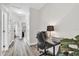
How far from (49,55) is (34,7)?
78 cm

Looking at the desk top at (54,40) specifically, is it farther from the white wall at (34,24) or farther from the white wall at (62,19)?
the white wall at (34,24)

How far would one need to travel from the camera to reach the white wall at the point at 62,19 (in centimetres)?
195

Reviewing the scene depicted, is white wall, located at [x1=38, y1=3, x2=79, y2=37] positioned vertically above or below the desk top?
above

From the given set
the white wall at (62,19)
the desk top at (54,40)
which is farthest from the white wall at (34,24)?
the desk top at (54,40)

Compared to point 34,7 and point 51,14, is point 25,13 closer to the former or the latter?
point 34,7

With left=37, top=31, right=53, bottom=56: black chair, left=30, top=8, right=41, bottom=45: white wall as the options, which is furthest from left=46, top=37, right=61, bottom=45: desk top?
left=30, top=8, right=41, bottom=45: white wall

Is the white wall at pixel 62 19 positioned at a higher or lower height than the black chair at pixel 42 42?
higher

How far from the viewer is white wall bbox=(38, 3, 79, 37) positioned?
1.95 metres

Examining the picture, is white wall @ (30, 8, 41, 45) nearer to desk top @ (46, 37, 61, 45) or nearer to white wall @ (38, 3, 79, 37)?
white wall @ (38, 3, 79, 37)

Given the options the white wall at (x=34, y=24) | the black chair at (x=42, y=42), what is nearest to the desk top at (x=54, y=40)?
the black chair at (x=42, y=42)

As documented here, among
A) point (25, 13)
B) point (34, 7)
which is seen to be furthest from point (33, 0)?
point (25, 13)

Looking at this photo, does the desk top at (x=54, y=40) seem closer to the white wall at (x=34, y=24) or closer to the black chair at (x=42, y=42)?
the black chair at (x=42, y=42)

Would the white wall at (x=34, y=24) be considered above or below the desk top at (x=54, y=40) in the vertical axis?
A: above

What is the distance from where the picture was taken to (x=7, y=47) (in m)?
1.96
